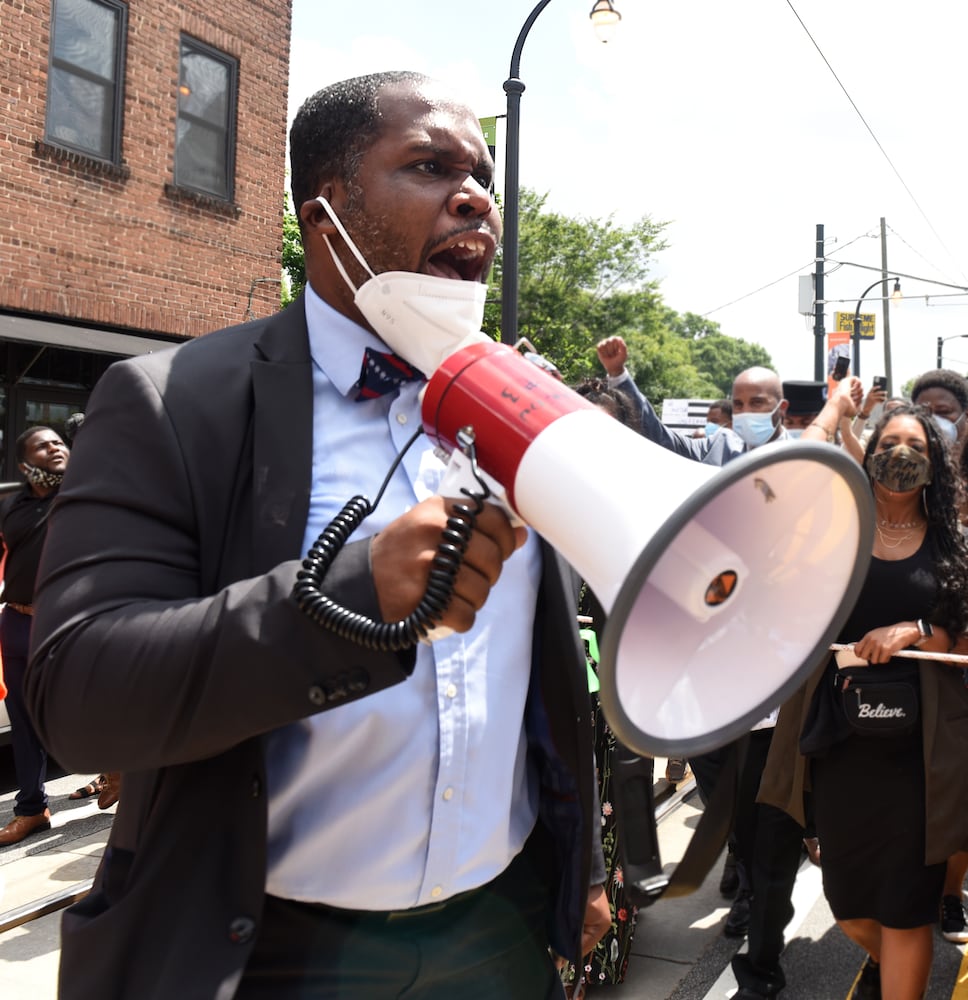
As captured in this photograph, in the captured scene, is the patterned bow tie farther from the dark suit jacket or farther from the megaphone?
the megaphone

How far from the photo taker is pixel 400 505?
5.14 feet

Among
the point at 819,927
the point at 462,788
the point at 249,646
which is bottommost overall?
the point at 819,927

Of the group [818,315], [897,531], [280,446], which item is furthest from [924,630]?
[818,315]

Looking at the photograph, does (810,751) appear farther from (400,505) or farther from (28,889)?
(28,889)

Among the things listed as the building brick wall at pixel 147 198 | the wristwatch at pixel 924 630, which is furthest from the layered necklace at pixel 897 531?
the building brick wall at pixel 147 198

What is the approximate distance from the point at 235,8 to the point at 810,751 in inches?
431

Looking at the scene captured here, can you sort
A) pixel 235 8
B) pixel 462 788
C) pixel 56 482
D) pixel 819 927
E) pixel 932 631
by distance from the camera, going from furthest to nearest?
pixel 235 8 → pixel 56 482 → pixel 819 927 → pixel 932 631 → pixel 462 788

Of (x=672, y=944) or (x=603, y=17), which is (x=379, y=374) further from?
(x=603, y=17)

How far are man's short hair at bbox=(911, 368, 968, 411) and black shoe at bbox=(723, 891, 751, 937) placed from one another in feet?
11.3

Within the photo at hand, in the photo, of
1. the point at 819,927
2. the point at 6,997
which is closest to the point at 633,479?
the point at 6,997

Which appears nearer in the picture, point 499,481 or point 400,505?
point 499,481

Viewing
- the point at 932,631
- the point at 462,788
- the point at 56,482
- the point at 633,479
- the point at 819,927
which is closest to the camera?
the point at 633,479

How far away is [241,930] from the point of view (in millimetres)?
1331

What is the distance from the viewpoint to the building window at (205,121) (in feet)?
36.7
